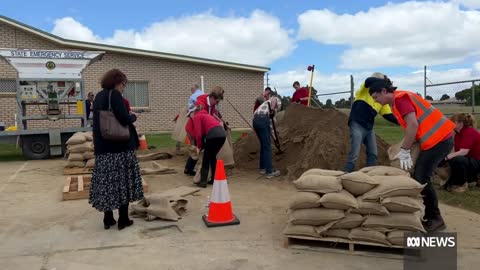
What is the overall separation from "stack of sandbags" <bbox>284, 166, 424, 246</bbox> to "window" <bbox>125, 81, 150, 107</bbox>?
16656mm

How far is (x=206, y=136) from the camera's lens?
283 inches

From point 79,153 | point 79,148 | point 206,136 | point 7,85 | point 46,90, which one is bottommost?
point 79,153

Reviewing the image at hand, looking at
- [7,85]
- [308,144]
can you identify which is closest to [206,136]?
[308,144]

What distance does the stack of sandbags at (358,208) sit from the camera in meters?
4.06

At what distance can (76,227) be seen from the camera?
203 inches

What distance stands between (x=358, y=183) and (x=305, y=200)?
1.78 feet

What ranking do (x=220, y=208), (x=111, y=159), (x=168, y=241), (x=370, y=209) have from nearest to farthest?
1. (x=370, y=209)
2. (x=168, y=241)
3. (x=111, y=159)
4. (x=220, y=208)

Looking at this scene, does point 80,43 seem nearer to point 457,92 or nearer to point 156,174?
point 156,174

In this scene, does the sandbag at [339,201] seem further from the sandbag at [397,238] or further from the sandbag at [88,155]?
the sandbag at [88,155]

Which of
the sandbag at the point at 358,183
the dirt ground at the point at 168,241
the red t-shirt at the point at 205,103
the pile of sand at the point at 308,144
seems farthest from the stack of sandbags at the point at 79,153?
the sandbag at the point at 358,183

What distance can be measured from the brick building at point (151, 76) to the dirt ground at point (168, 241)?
12819 mm

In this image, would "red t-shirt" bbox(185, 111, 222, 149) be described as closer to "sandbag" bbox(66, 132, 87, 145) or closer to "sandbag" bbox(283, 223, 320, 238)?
"sandbag" bbox(283, 223, 320, 238)

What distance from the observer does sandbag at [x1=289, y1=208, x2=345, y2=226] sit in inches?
164

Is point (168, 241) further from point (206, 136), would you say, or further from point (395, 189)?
point (206, 136)
